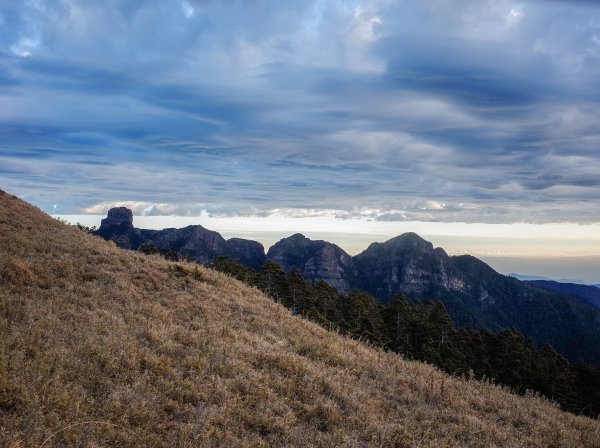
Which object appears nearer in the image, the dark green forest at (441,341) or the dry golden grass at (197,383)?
the dry golden grass at (197,383)

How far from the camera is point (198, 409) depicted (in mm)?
7758

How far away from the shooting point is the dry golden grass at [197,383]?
687 centimetres

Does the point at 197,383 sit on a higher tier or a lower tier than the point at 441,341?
higher

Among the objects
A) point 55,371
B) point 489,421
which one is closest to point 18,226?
point 55,371

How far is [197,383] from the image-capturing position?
347 inches

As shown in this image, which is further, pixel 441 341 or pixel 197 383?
pixel 441 341

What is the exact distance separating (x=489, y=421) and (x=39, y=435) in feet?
29.7

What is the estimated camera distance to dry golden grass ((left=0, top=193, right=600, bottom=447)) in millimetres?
6871

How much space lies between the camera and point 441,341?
58969mm

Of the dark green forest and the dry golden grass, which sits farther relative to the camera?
the dark green forest

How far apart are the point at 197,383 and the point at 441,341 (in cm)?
5573

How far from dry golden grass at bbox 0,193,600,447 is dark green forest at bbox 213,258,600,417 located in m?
37.8

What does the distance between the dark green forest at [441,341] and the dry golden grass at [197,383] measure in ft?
124

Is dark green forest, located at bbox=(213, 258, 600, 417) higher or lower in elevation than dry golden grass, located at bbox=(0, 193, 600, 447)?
lower
